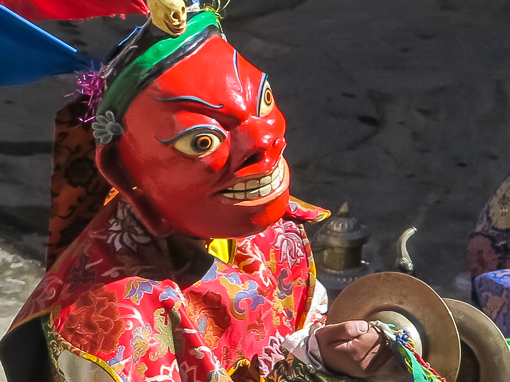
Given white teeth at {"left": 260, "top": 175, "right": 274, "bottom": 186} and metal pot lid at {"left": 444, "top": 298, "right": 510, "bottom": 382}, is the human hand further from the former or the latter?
white teeth at {"left": 260, "top": 175, "right": 274, "bottom": 186}

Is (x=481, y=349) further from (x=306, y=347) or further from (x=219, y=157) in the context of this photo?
(x=219, y=157)

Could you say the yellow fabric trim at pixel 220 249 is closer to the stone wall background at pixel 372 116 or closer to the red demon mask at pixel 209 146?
the red demon mask at pixel 209 146

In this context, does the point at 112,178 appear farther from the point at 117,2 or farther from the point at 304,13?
the point at 304,13

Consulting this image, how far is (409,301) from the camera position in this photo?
4.11 feet

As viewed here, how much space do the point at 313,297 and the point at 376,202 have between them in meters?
1.66

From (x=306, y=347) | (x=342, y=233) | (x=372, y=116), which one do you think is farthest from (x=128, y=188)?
(x=372, y=116)

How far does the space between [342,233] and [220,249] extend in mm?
945

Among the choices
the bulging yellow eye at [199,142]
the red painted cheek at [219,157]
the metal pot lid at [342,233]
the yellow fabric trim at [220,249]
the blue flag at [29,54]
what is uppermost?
the blue flag at [29,54]

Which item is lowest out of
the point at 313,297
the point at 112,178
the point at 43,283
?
the point at 313,297

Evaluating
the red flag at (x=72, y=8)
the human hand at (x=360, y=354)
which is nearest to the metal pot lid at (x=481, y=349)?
the human hand at (x=360, y=354)

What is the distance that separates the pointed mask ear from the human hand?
432 millimetres

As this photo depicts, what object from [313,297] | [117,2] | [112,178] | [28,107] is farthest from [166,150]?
[28,107]

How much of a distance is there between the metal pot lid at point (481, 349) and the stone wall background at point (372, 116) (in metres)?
1.58

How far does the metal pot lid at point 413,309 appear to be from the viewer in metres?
1.19
